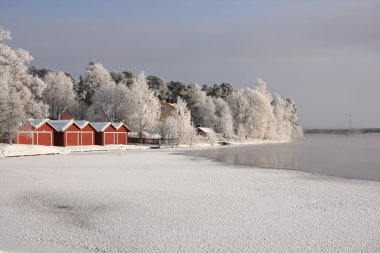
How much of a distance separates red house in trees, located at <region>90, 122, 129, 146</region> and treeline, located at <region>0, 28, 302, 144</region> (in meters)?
7.40

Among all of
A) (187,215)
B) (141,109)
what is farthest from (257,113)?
(187,215)

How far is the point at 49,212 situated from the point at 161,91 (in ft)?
458

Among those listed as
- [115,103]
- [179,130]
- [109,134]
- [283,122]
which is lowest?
[109,134]

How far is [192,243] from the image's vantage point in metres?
12.3

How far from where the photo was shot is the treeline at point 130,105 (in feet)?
168

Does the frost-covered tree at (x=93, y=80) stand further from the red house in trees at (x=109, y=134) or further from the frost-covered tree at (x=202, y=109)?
the red house in trees at (x=109, y=134)

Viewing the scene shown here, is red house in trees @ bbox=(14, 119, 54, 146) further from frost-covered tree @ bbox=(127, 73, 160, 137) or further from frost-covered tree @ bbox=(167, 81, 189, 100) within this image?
frost-covered tree @ bbox=(167, 81, 189, 100)

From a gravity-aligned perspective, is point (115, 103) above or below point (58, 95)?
below

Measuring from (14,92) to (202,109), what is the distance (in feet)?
225

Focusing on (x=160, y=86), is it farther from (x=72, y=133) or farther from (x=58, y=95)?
(x=72, y=133)

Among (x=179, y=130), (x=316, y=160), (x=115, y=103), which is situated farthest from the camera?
(x=115, y=103)

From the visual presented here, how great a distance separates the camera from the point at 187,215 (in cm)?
1587

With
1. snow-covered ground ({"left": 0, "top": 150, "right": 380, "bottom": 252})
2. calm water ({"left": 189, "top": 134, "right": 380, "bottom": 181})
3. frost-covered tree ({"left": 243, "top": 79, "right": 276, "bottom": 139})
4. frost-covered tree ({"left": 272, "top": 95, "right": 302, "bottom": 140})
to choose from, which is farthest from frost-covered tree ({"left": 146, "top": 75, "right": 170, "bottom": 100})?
snow-covered ground ({"left": 0, "top": 150, "right": 380, "bottom": 252})

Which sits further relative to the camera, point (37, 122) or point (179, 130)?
point (179, 130)
